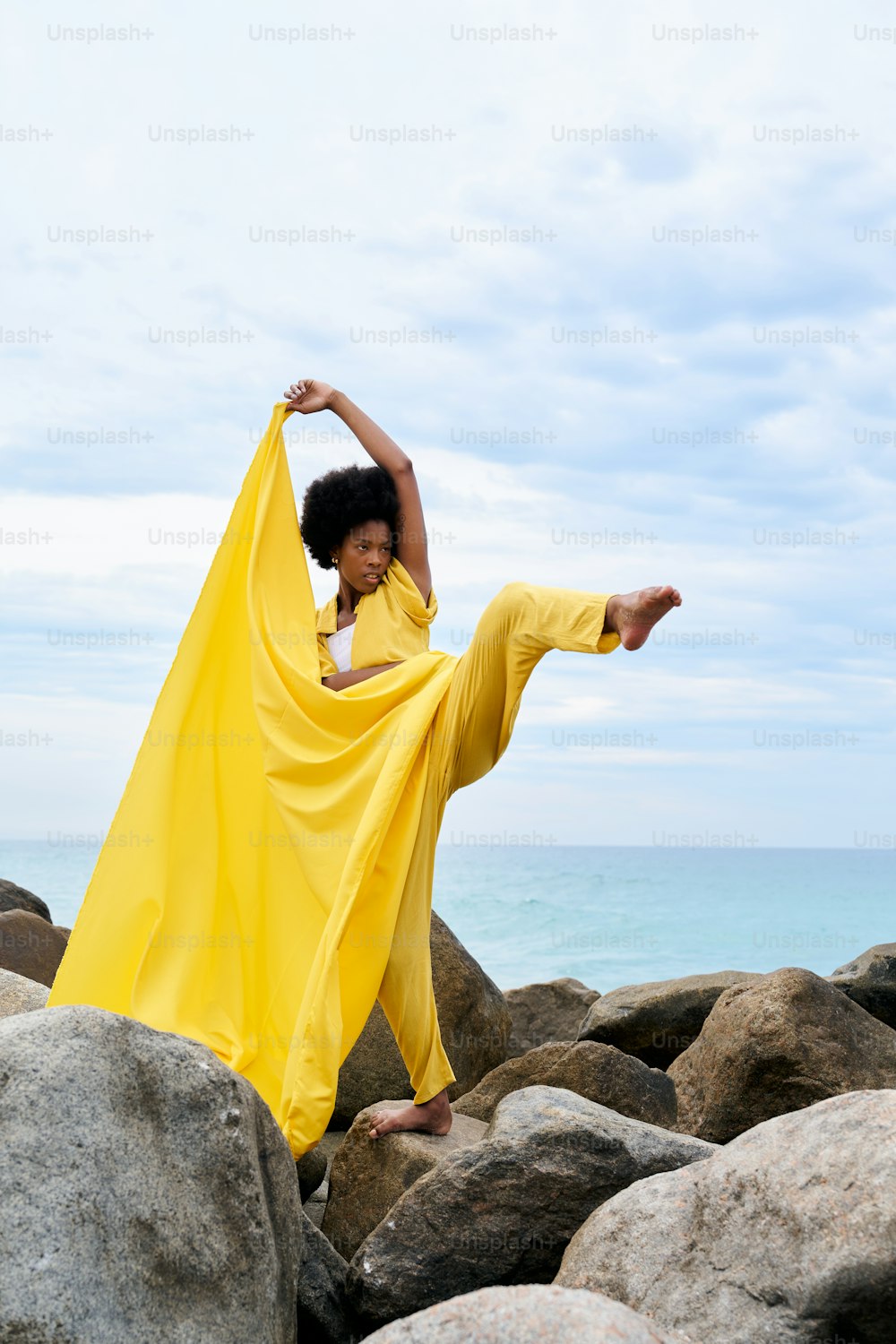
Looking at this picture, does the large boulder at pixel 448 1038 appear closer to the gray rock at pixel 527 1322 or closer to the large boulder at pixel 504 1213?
the large boulder at pixel 504 1213

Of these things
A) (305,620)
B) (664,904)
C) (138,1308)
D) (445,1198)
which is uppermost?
(305,620)

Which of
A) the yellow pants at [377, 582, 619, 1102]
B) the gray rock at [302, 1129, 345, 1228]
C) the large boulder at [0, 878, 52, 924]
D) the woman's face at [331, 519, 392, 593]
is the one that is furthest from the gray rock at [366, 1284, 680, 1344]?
the large boulder at [0, 878, 52, 924]

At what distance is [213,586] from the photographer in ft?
19.4

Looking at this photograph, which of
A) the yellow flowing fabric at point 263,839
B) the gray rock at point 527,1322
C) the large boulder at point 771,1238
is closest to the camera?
the gray rock at point 527,1322

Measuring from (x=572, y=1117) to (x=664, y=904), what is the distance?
4725 cm

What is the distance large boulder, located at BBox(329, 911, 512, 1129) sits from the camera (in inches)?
268

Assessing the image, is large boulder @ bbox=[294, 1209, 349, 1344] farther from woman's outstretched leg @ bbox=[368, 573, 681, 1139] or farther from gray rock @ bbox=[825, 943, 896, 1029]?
gray rock @ bbox=[825, 943, 896, 1029]

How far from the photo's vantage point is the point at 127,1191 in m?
3.00

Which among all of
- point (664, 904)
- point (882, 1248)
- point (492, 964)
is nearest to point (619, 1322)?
point (882, 1248)

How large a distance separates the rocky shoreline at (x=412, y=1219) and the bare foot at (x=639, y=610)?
1.63m

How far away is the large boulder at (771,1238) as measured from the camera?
10.1 feet

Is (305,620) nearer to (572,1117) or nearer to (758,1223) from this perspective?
(572,1117)

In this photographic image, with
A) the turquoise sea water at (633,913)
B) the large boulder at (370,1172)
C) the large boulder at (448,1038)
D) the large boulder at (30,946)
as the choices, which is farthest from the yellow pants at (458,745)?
the turquoise sea water at (633,913)

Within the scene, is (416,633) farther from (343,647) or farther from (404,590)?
(343,647)
